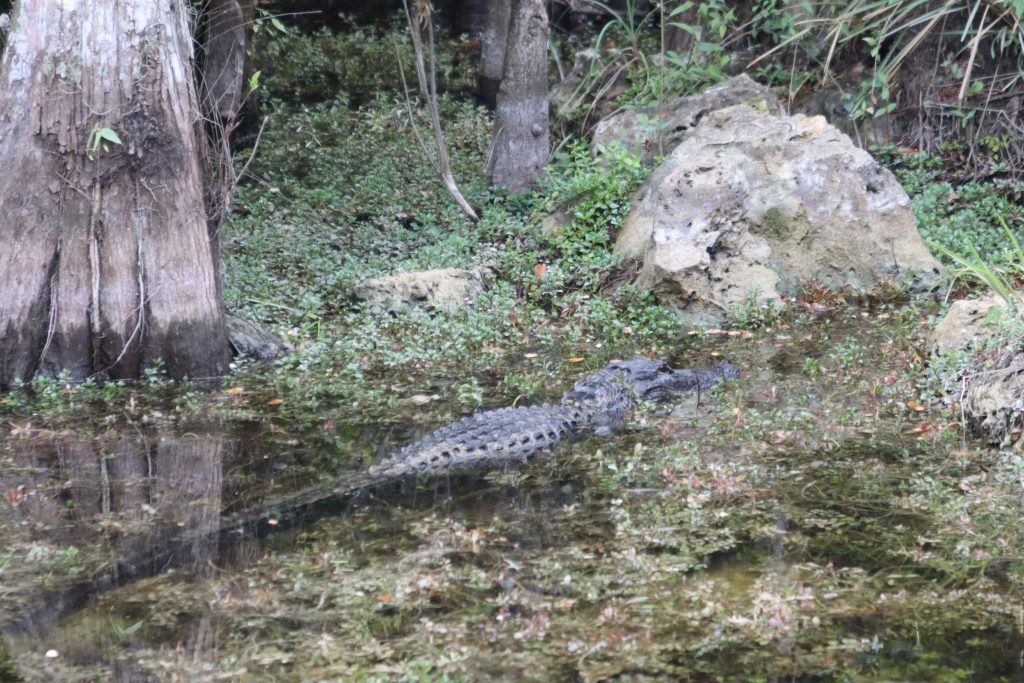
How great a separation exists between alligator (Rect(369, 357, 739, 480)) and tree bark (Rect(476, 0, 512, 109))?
21.9 ft

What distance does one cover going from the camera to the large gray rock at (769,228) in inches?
324

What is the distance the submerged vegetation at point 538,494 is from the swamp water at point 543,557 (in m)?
0.02

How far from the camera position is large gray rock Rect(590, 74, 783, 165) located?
991cm

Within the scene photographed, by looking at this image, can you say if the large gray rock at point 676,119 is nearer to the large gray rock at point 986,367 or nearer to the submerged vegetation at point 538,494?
the submerged vegetation at point 538,494

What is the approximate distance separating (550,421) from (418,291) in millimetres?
2525

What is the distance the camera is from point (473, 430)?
18.8 ft

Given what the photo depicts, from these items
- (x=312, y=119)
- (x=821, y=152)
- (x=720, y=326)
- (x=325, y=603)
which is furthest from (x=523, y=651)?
(x=312, y=119)

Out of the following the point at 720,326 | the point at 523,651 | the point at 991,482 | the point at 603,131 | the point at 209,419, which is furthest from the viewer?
the point at 603,131

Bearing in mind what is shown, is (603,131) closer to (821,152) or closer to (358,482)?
(821,152)

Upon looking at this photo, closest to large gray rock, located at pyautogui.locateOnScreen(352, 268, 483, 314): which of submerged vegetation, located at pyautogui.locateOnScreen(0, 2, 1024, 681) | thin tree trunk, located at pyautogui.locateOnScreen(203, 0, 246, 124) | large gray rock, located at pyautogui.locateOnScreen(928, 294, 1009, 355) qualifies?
submerged vegetation, located at pyautogui.locateOnScreen(0, 2, 1024, 681)

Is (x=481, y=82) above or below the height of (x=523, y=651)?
above

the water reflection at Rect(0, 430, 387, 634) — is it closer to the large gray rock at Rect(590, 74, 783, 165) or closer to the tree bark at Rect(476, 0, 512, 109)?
the large gray rock at Rect(590, 74, 783, 165)

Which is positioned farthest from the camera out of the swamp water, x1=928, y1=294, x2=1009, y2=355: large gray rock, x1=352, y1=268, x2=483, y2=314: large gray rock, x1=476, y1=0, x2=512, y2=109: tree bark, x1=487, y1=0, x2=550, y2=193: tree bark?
x1=476, y1=0, x2=512, y2=109: tree bark

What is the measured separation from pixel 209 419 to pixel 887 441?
12.4 feet
